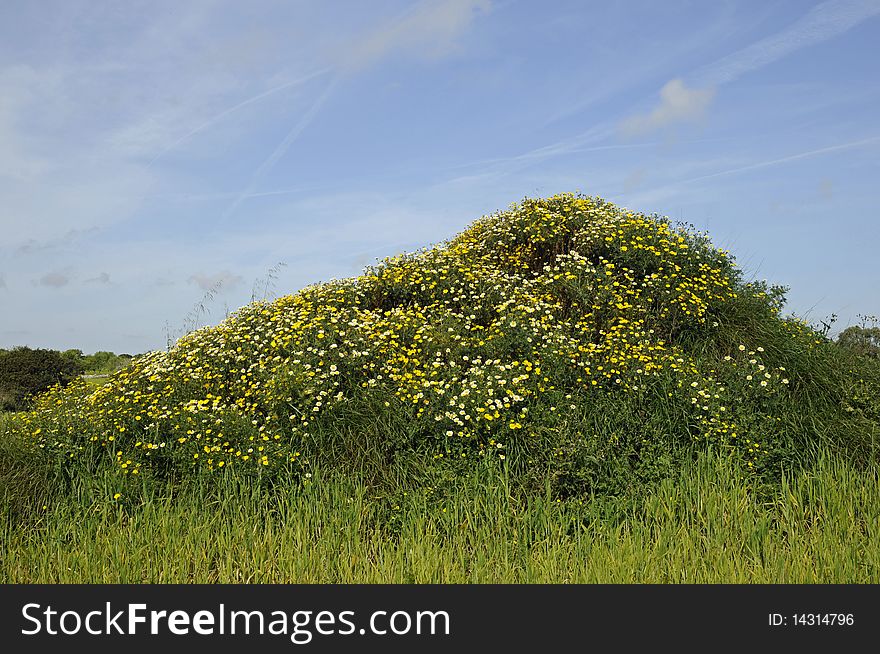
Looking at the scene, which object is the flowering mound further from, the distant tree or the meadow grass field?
the distant tree

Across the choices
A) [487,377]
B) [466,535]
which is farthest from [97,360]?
[466,535]

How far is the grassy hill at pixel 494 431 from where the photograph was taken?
558cm

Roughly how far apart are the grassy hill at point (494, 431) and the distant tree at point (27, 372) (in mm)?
4861

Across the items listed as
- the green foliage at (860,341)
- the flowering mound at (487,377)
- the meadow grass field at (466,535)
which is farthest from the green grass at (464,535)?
the green foliage at (860,341)

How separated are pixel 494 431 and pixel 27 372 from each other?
1106 centimetres

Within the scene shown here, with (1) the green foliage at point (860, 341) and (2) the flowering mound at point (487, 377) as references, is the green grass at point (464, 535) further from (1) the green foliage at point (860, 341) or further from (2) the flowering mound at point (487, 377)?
(1) the green foliage at point (860, 341)

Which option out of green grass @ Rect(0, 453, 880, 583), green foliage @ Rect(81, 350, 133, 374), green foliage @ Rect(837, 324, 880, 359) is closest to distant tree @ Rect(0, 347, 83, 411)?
green foliage @ Rect(81, 350, 133, 374)

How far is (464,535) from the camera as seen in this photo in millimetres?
5539

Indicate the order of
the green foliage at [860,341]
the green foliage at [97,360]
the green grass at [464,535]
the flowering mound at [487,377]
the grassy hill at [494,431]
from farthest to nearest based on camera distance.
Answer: the green foliage at [97,360] → the green foliage at [860,341] → the flowering mound at [487,377] → the grassy hill at [494,431] → the green grass at [464,535]

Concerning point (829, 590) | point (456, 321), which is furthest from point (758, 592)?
point (456, 321)

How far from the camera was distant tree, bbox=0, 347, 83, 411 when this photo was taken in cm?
1318

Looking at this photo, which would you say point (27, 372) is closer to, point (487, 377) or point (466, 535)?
point (487, 377)

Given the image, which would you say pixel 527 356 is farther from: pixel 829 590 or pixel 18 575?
pixel 18 575

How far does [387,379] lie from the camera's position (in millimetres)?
7227
